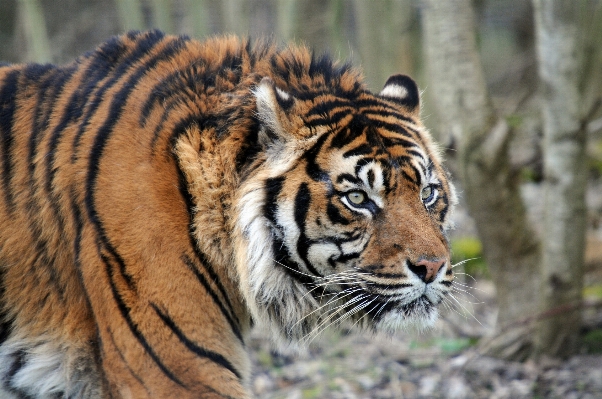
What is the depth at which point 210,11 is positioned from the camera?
12359 millimetres

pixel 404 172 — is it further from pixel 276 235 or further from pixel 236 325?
pixel 236 325

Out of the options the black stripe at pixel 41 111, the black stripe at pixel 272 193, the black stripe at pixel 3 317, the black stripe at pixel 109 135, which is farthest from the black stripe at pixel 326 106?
the black stripe at pixel 3 317

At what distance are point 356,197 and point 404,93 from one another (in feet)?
2.67

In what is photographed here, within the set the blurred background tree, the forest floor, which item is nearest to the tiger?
the blurred background tree

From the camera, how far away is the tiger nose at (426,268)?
286cm

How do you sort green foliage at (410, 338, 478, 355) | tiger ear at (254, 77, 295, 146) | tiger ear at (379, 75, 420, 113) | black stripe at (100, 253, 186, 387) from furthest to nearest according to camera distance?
green foliage at (410, 338, 478, 355), tiger ear at (379, 75, 420, 113), tiger ear at (254, 77, 295, 146), black stripe at (100, 253, 186, 387)

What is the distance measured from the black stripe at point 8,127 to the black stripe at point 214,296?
913 mm

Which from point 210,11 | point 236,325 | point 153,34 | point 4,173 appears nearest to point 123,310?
point 236,325

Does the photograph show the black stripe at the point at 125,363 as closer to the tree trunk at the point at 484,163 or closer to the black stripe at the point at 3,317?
the black stripe at the point at 3,317

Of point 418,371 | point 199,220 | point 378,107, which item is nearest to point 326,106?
point 378,107

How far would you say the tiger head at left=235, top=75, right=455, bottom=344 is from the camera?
2916mm

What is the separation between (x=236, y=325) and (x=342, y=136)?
976mm

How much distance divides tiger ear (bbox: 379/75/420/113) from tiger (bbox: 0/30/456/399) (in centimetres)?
17

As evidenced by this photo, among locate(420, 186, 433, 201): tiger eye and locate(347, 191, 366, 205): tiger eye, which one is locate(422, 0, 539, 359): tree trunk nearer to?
locate(420, 186, 433, 201): tiger eye
